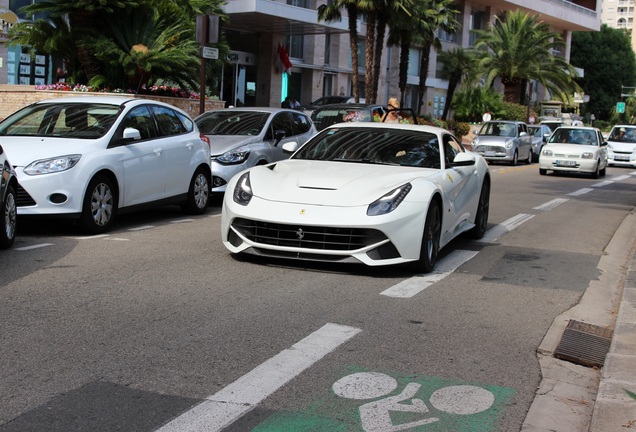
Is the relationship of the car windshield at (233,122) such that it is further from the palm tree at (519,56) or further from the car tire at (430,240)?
the palm tree at (519,56)

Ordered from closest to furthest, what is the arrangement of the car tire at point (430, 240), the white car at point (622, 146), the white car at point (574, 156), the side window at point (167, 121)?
the car tire at point (430, 240) → the side window at point (167, 121) → the white car at point (574, 156) → the white car at point (622, 146)

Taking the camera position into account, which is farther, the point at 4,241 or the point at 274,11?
the point at 274,11

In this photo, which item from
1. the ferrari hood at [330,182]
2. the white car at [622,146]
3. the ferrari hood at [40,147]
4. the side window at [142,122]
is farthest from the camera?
the white car at [622,146]

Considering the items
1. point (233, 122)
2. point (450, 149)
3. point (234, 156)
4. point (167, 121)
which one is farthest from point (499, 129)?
point (450, 149)

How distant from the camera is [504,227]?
520 inches

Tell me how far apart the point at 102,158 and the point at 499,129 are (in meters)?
25.9

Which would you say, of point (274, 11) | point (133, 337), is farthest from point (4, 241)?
point (274, 11)

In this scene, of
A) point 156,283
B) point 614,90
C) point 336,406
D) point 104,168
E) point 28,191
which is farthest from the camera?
point 614,90

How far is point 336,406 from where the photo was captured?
4633mm

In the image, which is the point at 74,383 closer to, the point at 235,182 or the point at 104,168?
the point at 235,182

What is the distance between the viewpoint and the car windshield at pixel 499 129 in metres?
33.8

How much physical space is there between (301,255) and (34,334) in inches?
119

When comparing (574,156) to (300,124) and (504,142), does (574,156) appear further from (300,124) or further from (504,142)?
(300,124)

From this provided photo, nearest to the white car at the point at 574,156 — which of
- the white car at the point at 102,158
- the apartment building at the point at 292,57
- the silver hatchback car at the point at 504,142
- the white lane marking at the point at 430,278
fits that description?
the silver hatchback car at the point at 504,142
